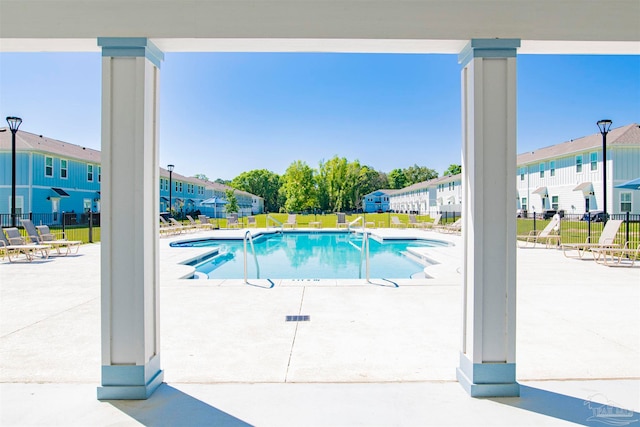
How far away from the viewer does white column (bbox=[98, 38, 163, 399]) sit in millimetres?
2820

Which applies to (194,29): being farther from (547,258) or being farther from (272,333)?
(547,258)

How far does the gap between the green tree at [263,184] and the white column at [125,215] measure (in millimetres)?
66184

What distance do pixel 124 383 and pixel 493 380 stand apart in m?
2.97

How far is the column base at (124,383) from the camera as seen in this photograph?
287 centimetres

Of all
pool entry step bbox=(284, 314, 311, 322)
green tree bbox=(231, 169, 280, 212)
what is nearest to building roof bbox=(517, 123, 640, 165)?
pool entry step bbox=(284, 314, 311, 322)

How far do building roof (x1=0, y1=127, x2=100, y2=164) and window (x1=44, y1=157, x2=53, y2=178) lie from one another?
0.64 metres

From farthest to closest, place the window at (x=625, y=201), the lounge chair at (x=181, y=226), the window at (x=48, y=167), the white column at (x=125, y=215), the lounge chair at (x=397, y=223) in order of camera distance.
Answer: the window at (x=625, y=201)
the window at (x=48, y=167)
the lounge chair at (x=397, y=223)
the lounge chair at (x=181, y=226)
the white column at (x=125, y=215)

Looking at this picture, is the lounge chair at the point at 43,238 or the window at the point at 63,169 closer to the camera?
the lounge chair at the point at 43,238

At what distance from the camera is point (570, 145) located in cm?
3123

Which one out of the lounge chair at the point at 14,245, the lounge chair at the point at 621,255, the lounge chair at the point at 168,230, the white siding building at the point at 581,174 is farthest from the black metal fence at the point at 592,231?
the lounge chair at the point at 168,230

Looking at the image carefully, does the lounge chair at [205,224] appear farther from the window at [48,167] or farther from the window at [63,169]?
the window at [48,167]

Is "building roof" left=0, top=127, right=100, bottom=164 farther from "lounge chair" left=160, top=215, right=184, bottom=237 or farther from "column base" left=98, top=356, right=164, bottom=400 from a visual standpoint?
"column base" left=98, top=356, right=164, bottom=400

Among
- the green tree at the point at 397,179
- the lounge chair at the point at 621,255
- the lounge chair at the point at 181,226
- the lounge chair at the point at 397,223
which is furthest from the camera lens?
the green tree at the point at 397,179

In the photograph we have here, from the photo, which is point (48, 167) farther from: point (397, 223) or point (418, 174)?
point (418, 174)
